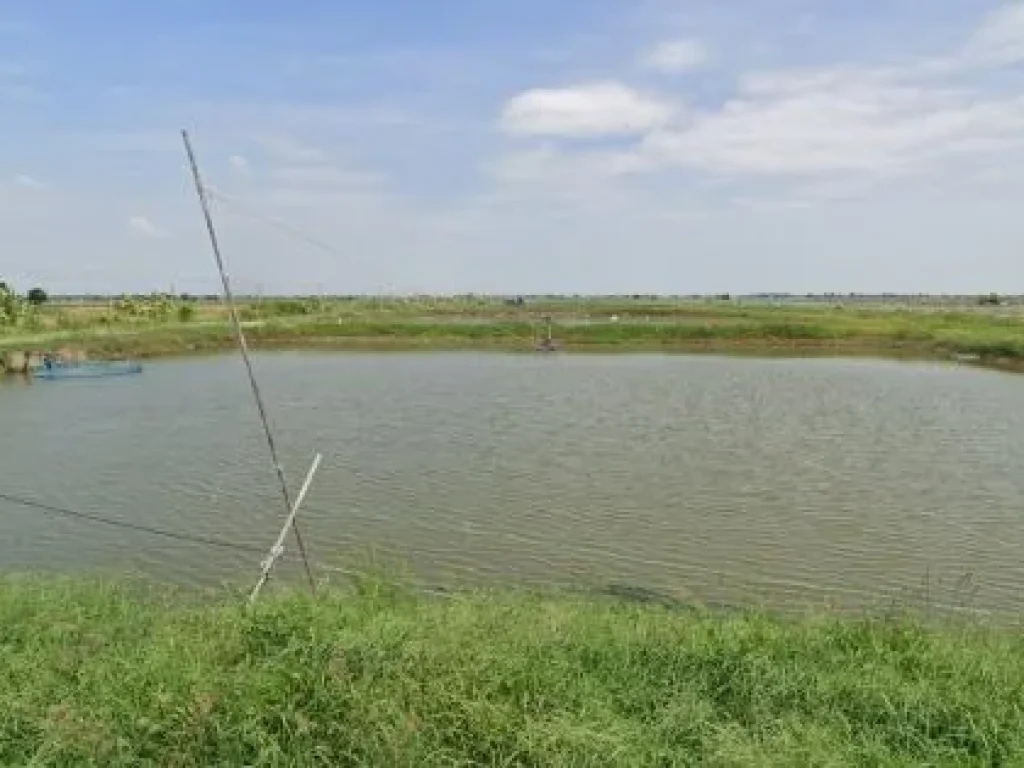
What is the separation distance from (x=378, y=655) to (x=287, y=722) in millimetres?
652

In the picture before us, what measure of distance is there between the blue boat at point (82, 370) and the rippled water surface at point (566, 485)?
346cm

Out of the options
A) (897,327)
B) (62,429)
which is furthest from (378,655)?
(897,327)

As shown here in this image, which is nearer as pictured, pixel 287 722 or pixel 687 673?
pixel 287 722

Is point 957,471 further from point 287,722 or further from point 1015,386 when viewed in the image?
point 1015,386

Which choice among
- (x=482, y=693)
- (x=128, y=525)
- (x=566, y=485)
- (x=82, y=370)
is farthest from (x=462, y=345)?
(x=482, y=693)

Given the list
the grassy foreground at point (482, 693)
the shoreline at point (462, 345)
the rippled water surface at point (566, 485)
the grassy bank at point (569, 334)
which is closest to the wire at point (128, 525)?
the rippled water surface at point (566, 485)

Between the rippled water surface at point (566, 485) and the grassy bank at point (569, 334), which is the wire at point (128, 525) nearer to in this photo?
the rippled water surface at point (566, 485)

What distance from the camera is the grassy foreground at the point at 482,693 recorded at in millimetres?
4812

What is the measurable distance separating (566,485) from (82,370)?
28.5m

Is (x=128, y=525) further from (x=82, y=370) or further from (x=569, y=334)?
(x=569, y=334)

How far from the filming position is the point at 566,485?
16.6m

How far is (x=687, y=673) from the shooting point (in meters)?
5.73

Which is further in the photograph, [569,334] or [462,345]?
[569,334]

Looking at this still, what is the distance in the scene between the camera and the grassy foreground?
4812mm
